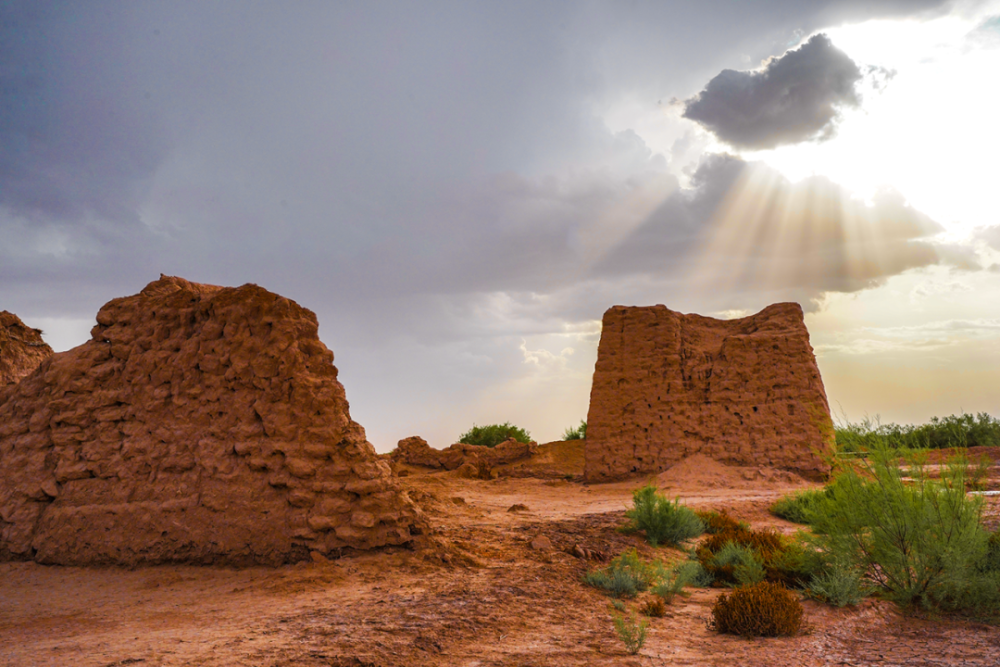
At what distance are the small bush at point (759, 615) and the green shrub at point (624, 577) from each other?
41.5 inches

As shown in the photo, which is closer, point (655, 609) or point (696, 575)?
point (655, 609)

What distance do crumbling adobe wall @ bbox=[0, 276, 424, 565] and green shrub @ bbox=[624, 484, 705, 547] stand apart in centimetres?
343

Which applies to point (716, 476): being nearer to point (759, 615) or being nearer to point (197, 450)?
point (759, 615)

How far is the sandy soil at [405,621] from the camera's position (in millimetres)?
4012

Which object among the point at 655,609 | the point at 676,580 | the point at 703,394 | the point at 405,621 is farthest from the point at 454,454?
the point at 405,621

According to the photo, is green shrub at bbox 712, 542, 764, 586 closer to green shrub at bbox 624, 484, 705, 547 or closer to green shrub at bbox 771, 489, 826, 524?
green shrub at bbox 624, 484, 705, 547

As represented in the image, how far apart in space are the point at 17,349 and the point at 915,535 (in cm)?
1261

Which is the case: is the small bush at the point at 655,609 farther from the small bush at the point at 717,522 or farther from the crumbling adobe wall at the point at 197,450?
the small bush at the point at 717,522

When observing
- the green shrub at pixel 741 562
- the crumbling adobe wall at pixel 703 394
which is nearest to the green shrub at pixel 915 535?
the green shrub at pixel 741 562

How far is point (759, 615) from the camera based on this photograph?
16.0ft

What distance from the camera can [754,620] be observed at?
4.88m

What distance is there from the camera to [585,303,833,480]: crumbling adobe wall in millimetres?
13383

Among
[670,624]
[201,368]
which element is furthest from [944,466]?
[201,368]

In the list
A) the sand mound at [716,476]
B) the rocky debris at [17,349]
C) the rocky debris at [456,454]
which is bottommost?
the sand mound at [716,476]
